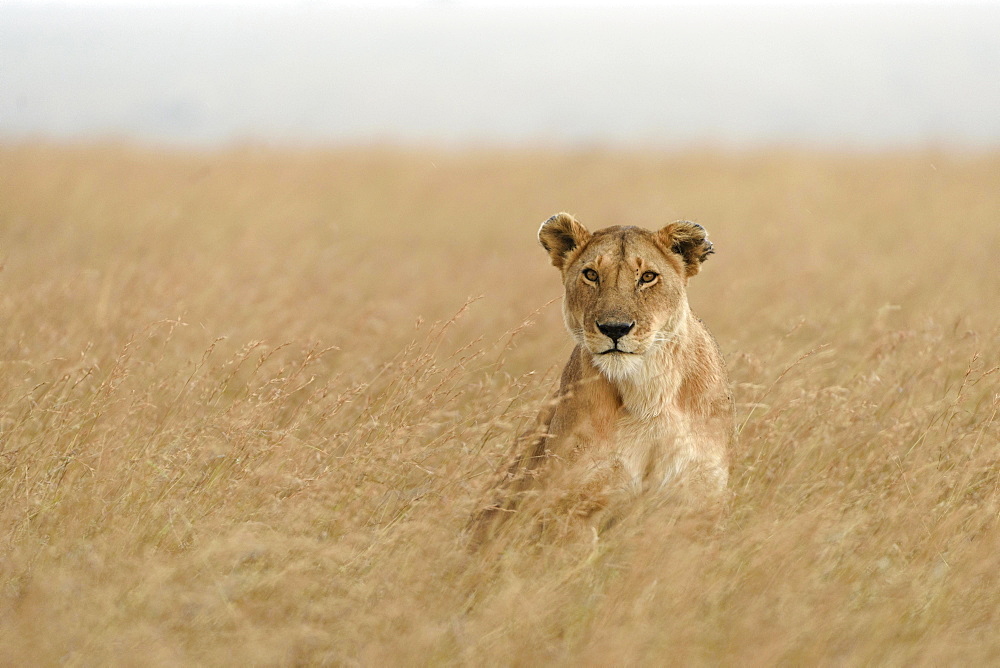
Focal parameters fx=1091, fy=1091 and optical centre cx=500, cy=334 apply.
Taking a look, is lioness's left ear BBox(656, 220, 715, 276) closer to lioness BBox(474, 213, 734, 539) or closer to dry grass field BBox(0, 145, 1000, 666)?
lioness BBox(474, 213, 734, 539)

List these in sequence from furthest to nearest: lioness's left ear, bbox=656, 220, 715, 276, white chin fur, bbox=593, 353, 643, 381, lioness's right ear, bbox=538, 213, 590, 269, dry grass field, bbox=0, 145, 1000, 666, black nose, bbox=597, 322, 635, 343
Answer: lioness's right ear, bbox=538, 213, 590, 269
lioness's left ear, bbox=656, 220, 715, 276
white chin fur, bbox=593, 353, 643, 381
black nose, bbox=597, 322, 635, 343
dry grass field, bbox=0, 145, 1000, 666

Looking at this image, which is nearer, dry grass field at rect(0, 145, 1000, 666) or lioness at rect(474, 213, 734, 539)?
dry grass field at rect(0, 145, 1000, 666)

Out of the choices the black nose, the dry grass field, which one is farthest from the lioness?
the dry grass field

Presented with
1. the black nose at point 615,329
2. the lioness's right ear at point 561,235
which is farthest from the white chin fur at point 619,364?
the lioness's right ear at point 561,235

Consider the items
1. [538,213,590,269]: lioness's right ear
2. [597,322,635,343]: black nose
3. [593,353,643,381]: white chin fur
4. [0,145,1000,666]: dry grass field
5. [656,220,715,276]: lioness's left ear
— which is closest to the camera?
[0,145,1000,666]: dry grass field

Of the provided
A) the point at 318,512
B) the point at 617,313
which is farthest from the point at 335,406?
the point at 617,313

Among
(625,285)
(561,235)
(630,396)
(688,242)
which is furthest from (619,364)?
(561,235)

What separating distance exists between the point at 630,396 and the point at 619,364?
0.59ft

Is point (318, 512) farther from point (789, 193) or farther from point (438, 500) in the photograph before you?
point (789, 193)

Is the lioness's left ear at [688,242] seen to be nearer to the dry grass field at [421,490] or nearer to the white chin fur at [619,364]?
the white chin fur at [619,364]

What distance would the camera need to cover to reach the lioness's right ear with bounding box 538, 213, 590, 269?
16.6ft

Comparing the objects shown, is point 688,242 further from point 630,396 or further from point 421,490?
point 421,490

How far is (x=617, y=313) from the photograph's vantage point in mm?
4496

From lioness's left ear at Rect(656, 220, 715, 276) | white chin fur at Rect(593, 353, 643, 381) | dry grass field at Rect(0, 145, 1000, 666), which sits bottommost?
dry grass field at Rect(0, 145, 1000, 666)
